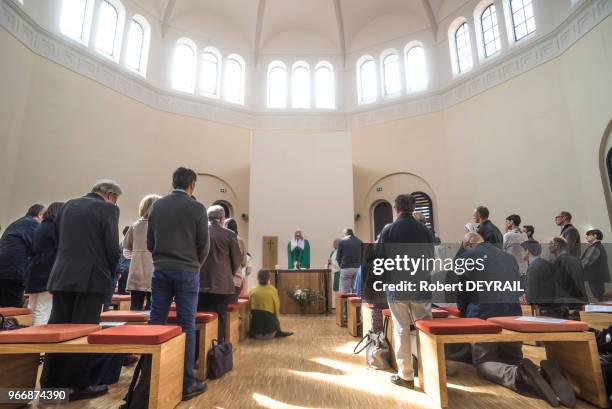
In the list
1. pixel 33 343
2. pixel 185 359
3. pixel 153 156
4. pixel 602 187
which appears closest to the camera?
pixel 33 343

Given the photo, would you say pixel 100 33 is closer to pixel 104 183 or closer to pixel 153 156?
pixel 153 156

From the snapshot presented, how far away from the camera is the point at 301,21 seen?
12.0 m

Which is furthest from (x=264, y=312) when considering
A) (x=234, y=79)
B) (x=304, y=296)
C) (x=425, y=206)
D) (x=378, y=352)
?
(x=234, y=79)

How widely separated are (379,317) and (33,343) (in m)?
3.03

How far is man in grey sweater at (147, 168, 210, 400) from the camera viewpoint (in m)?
2.47

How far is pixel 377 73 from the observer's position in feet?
38.0

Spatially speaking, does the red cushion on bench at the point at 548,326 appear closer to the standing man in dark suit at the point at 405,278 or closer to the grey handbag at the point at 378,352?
the standing man in dark suit at the point at 405,278

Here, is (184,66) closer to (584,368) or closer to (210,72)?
(210,72)

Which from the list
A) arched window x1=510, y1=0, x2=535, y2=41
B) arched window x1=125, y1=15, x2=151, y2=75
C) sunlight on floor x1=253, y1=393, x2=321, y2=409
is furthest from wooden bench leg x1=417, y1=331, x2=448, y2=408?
arched window x1=125, y1=15, x2=151, y2=75

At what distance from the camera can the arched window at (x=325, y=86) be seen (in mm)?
12016

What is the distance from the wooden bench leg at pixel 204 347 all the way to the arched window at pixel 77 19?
8.68 metres

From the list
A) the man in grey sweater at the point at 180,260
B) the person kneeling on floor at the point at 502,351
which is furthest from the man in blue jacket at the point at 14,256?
the person kneeling on floor at the point at 502,351

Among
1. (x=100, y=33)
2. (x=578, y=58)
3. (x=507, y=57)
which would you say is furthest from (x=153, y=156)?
(x=578, y=58)

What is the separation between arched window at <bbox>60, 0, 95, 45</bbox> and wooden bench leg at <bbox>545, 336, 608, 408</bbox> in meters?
10.8
